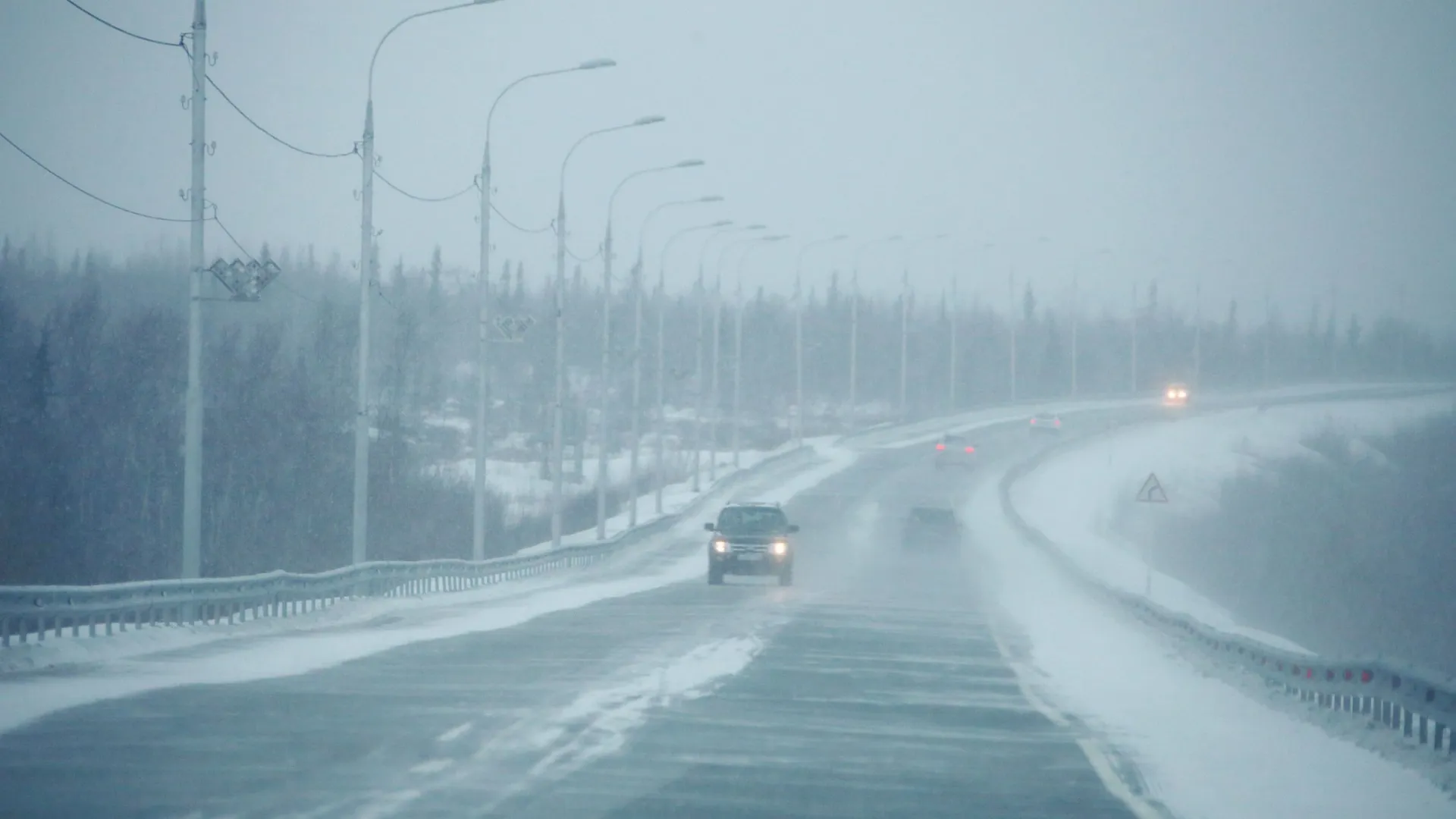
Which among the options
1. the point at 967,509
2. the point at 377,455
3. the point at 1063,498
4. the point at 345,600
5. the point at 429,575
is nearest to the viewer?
the point at 345,600

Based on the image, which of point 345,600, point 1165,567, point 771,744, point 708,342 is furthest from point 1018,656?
point 708,342

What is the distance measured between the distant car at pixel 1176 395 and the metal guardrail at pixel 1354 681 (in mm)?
9940

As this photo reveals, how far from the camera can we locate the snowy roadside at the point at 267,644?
49.2 ft

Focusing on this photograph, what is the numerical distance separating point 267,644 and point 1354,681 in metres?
13.7

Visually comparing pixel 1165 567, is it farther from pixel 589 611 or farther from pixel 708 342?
pixel 708 342

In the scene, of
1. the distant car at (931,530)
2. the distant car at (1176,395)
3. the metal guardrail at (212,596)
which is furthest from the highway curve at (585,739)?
the distant car at (931,530)

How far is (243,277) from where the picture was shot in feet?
77.8

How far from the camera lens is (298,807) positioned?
9375mm

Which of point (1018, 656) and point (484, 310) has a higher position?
point (484, 310)

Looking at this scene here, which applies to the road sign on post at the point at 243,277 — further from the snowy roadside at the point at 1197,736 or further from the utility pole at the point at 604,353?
the utility pole at the point at 604,353

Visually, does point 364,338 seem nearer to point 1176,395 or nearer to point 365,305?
point 365,305

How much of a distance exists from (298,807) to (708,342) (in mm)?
165683

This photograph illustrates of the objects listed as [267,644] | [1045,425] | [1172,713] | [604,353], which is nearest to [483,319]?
[604,353]

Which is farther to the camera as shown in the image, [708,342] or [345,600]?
[708,342]
